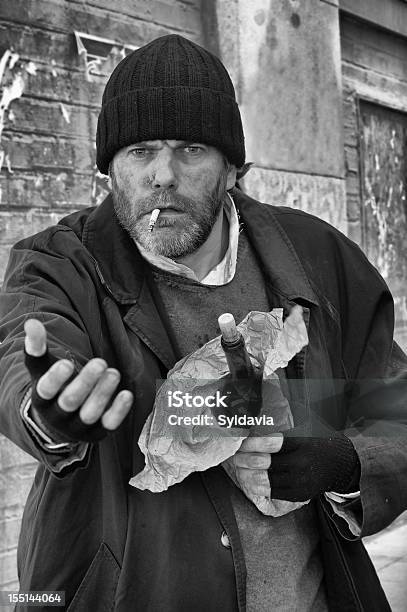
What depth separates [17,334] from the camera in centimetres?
151

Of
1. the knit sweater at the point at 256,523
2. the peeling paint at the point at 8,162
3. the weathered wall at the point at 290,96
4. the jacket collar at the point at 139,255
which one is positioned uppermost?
the weathered wall at the point at 290,96

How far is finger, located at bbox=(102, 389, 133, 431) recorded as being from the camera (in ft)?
3.79

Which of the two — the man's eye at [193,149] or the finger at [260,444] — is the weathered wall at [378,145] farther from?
the finger at [260,444]

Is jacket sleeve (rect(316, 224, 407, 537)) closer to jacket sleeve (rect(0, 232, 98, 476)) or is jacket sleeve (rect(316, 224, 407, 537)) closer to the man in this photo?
the man

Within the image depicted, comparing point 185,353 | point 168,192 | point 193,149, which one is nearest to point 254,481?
point 185,353

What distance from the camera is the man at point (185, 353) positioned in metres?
1.59

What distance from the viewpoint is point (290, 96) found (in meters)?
4.42

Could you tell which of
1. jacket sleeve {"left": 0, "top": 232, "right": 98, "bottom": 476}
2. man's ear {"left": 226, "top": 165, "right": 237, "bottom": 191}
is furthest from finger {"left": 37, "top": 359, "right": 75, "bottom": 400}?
man's ear {"left": 226, "top": 165, "right": 237, "bottom": 191}

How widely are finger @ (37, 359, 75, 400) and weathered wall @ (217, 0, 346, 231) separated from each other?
3096 millimetres

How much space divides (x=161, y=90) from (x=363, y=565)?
1.18 m

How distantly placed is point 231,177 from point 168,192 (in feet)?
1.04

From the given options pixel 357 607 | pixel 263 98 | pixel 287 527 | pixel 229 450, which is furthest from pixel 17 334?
pixel 263 98

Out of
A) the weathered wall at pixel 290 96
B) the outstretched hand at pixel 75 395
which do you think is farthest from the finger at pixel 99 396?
the weathered wall at pixel 290 96

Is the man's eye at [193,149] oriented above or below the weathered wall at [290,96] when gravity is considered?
below
